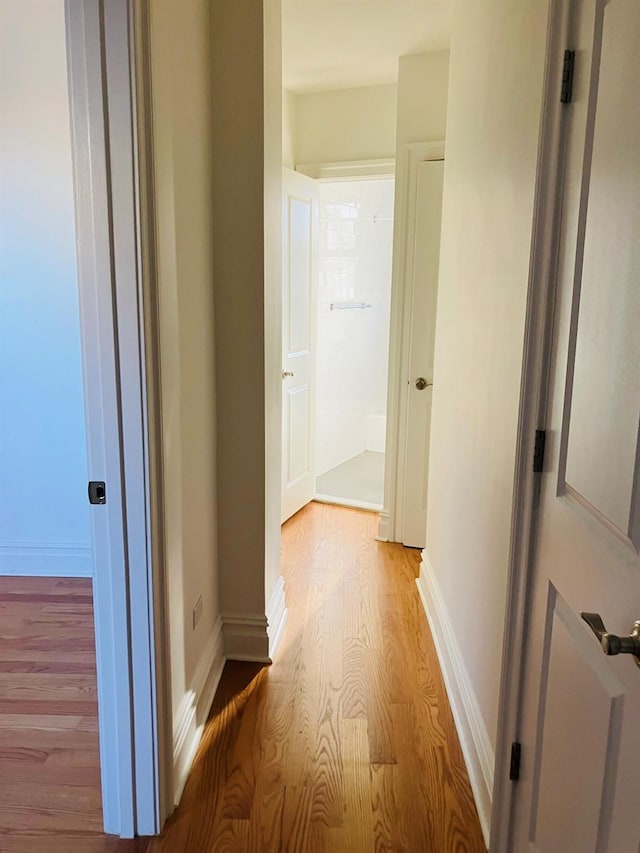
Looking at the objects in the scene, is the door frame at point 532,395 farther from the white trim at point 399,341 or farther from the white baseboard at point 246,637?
the white trim at point 399,341

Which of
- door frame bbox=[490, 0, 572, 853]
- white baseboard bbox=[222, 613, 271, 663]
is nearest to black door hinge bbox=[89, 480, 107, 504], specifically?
door frame bbox=[490, 0, 572, 853]

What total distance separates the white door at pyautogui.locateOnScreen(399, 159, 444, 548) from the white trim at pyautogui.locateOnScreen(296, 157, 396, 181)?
651 mm

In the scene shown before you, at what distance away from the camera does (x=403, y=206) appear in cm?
328

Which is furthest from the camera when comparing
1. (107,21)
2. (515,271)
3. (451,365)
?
(451,365)

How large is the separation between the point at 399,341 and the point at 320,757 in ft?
7.16

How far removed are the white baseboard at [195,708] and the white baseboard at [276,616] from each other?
195 millimetres

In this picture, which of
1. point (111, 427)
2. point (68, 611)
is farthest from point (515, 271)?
point (68, 611)

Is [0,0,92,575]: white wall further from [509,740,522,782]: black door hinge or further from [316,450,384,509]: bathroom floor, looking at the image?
[509,740,522,782]: black door hinge

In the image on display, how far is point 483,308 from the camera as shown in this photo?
1905 millimetres

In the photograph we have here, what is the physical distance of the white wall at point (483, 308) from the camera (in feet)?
4.97

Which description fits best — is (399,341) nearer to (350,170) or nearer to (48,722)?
(350,170)

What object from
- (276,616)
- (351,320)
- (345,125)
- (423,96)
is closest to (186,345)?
(276,616)

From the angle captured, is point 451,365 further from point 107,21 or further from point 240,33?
A: point 107,21

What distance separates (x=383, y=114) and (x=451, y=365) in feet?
7.14
